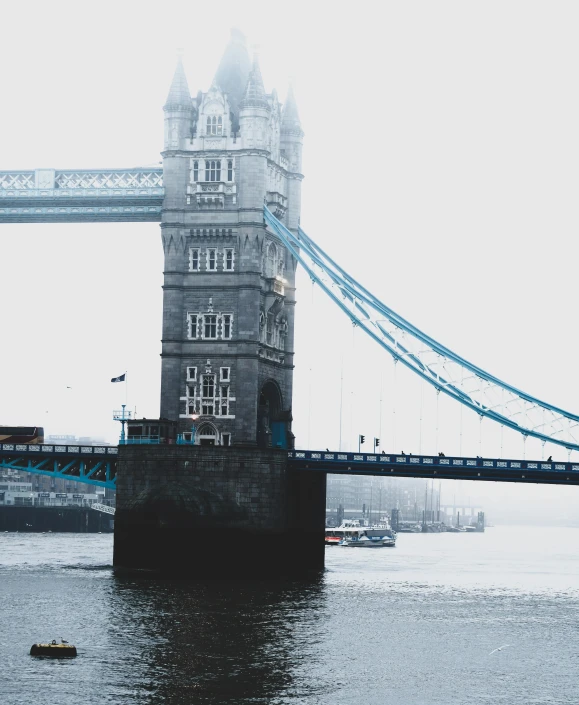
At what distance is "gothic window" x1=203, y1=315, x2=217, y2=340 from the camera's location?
11319cm

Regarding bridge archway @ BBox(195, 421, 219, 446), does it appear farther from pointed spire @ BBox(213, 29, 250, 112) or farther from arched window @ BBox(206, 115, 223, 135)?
pointed spire @ BBox(213, 29, 250, 112)

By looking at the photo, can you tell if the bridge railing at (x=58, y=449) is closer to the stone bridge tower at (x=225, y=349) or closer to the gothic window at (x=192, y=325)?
the stone bridge tower at (x=225, y=349)

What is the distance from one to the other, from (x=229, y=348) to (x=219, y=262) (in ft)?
23.8

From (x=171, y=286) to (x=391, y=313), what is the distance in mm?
18520

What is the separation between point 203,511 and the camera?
4126 inches

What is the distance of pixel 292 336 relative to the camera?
397 feet

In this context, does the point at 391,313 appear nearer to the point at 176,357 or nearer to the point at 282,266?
the point at 282,266

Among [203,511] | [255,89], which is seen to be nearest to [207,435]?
[203,511]

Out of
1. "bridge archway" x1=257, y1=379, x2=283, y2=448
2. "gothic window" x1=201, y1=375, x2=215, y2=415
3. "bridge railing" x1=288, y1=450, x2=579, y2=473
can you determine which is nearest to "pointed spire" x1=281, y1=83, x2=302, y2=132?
"bridge archway" x1=257, y1=379, x2=283, y2=448

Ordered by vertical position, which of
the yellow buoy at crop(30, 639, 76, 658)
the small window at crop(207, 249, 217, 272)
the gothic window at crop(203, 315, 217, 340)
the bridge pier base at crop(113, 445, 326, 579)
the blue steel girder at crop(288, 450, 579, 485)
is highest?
the small window at crop(207, 249, 217, 272)

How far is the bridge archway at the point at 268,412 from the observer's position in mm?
115438

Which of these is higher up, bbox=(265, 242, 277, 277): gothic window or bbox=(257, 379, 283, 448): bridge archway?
bbox=(265, 242, 277, 277): gothic window

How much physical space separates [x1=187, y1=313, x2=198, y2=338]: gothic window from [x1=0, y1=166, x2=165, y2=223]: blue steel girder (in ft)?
31.7

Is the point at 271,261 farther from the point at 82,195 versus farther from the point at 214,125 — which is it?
the point at 82,195
